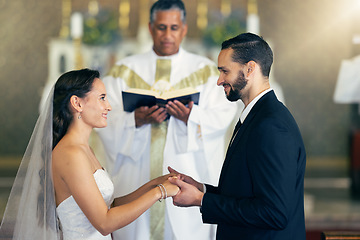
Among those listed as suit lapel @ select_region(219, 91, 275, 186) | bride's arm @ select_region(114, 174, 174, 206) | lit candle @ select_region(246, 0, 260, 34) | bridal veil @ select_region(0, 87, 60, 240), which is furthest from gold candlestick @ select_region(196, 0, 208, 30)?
suit lapel @ select_region(219, 91, 275, 186)

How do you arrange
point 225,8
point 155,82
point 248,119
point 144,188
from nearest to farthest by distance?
1. point 248,119
2. point 144,188
3. point 155,82
4. point 225,8

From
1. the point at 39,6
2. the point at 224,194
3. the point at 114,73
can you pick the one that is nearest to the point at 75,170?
the point at 224,194

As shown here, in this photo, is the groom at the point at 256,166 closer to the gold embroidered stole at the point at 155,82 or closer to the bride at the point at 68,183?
the bride at the point at 68,183

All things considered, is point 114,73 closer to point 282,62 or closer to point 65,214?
point 65,214

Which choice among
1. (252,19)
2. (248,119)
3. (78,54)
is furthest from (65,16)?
(248,119)

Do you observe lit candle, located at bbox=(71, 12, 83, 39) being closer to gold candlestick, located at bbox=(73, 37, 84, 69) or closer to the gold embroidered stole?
gold candlestick, located at bbox=(73, 37, 84, 69)

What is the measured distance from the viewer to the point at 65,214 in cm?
264

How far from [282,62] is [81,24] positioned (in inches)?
155

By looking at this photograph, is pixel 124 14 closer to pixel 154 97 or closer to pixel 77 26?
pixel 77 26

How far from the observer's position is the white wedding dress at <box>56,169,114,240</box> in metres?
2.63

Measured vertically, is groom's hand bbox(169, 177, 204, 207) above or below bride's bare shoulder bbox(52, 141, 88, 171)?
below

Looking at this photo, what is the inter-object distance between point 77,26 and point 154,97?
5.61 meters

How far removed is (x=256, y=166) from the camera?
2.14 meters

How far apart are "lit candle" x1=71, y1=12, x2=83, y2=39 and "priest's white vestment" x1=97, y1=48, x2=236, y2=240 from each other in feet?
15.5
